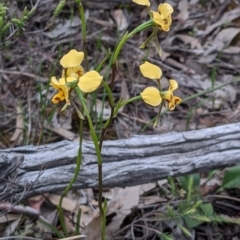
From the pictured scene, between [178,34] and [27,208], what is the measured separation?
1.69 meters

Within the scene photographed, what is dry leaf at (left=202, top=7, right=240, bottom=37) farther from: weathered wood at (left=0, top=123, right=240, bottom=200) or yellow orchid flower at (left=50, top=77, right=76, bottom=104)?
yellow orchid flower at (left=50, top=77, right=76, bottom=104)

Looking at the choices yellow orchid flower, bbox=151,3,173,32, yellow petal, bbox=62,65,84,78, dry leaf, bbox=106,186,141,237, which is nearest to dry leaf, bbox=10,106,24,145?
dry leaf, bbox=106,186,141,237

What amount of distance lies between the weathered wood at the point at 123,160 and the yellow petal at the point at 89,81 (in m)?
0.56

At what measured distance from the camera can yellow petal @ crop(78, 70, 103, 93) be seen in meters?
1.30

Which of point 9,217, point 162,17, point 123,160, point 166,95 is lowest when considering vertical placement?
point 9,217

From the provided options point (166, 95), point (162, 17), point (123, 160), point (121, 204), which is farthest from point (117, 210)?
point (162, 17)

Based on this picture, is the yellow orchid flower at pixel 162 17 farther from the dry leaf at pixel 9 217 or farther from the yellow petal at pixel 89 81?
the dry leaf at pixel 9 217

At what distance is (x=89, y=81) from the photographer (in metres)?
1.31

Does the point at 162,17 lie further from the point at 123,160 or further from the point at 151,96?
the point at 123,160

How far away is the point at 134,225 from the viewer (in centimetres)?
212

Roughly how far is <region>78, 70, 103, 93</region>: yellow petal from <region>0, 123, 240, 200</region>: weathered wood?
555 millimetres

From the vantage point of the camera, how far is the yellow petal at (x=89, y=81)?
1.30 meters

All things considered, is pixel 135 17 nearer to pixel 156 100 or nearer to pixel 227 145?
pixel 227 145

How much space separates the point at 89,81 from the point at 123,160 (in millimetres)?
695
